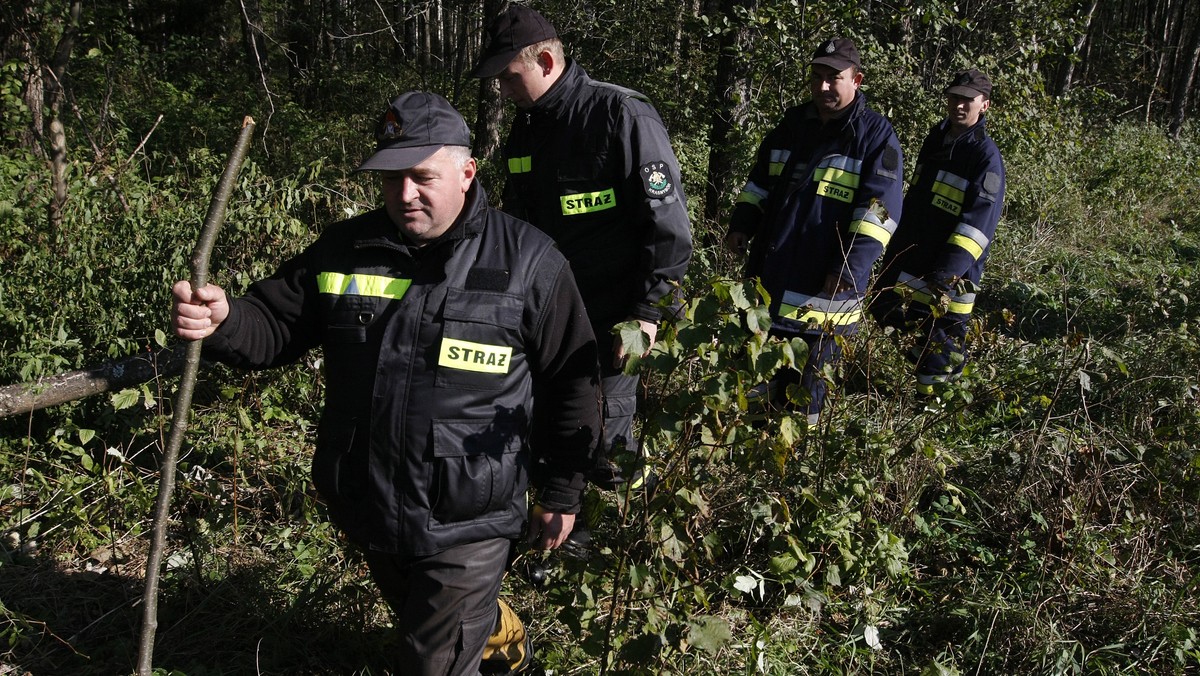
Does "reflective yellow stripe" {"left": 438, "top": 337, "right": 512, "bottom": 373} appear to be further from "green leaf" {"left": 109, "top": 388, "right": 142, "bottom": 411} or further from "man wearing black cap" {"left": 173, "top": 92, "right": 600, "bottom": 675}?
"green leaf" {"left": 109, "top": 388, "right": 142, "bottom": 411}

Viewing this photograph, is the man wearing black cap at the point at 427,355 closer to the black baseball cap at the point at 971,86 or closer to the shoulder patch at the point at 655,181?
the shoulder patch at the point at 655,181

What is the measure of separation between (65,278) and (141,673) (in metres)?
2.71

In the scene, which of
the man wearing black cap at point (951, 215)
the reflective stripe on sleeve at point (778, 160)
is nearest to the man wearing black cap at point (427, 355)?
the reflective stripe on sleeve at point (778, 160)

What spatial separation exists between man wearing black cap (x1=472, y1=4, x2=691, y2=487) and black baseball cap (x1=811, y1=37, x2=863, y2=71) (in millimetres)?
1189

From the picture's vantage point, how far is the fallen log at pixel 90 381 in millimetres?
3455

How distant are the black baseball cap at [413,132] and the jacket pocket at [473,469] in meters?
0.65

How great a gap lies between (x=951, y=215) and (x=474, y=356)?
3.82m

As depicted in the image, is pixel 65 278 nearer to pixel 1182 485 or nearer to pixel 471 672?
pixel 471 672

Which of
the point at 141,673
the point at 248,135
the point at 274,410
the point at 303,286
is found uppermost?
the point at 248,135

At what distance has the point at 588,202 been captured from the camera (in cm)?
338

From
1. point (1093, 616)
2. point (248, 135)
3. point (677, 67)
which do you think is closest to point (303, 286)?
point (248, 135)

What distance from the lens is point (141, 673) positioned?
2.03 m

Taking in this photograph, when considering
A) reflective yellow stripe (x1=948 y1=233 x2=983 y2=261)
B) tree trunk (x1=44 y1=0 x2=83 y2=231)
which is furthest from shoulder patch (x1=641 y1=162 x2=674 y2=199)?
tree trunk (x1=44 y1=0 x2=83 y2=231)

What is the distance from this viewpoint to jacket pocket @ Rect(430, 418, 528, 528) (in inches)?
86.3
